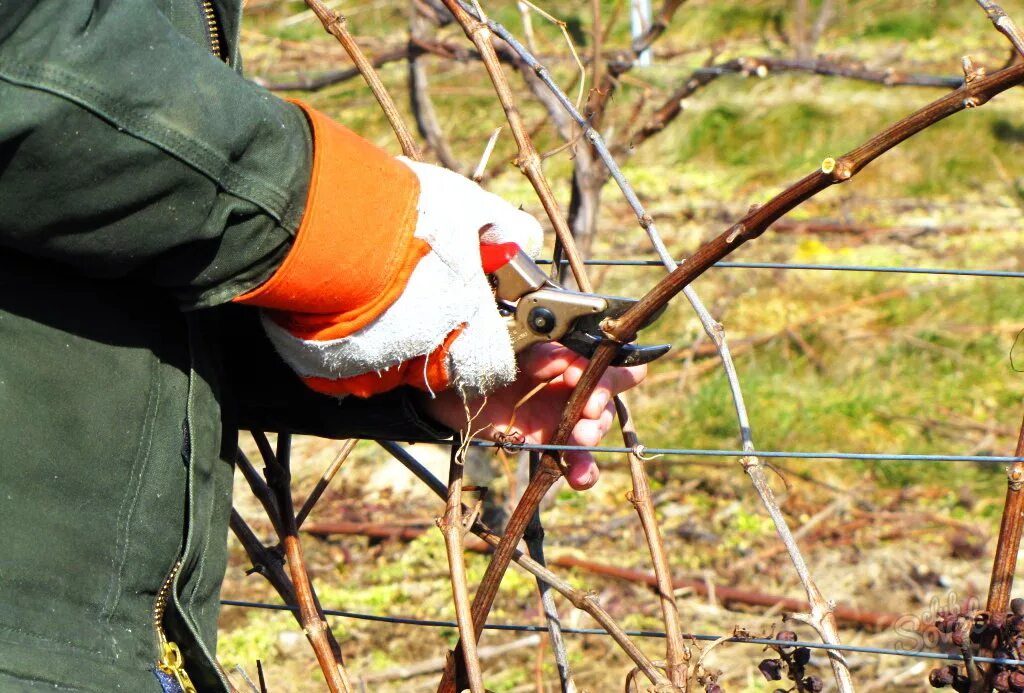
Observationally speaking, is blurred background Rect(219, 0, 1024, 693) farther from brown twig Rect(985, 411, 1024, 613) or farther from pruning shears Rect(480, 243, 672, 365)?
brown twig Rect(985, 411, 1024, 613)

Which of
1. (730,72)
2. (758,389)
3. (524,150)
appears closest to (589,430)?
(524,150)

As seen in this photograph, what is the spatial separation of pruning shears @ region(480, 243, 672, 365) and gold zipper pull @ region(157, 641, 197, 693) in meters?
0.51

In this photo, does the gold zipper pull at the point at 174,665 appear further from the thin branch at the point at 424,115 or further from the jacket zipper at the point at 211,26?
the thin branch at the point at 424,115

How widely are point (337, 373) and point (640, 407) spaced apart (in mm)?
3114

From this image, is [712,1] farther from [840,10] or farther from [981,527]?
[981,527]

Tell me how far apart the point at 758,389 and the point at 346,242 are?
10.8ft

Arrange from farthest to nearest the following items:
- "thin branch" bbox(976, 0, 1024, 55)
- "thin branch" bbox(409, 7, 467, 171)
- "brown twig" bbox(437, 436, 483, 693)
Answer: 1. "thin branch" bbox(409, 7, 467, 171)
2. "brown twig" bbox(437, 436, 483, 693)
3. "thin branch" bbox(976, 0, 1024, 55)

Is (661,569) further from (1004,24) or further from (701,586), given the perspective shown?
(701,586)

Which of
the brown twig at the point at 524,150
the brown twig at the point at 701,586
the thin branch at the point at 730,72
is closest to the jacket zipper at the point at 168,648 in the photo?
the brown twig at the point at 524,150

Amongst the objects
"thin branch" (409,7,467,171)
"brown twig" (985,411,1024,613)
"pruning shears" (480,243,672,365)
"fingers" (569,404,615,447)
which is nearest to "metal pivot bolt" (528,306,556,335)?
"pruning shears" (480,243,672,365)

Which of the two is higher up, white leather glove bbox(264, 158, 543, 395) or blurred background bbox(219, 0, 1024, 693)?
blurred background bbox(219, 0, 1024, 693)

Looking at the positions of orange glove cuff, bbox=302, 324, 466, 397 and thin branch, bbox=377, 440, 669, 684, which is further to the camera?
thin branch, bbox=377, 440, 669, 684

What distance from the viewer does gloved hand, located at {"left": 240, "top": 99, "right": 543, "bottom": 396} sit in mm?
1211

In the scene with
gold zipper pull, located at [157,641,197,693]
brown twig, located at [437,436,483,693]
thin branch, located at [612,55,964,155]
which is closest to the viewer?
gold zipper pull, located at [157,641,197,693]
